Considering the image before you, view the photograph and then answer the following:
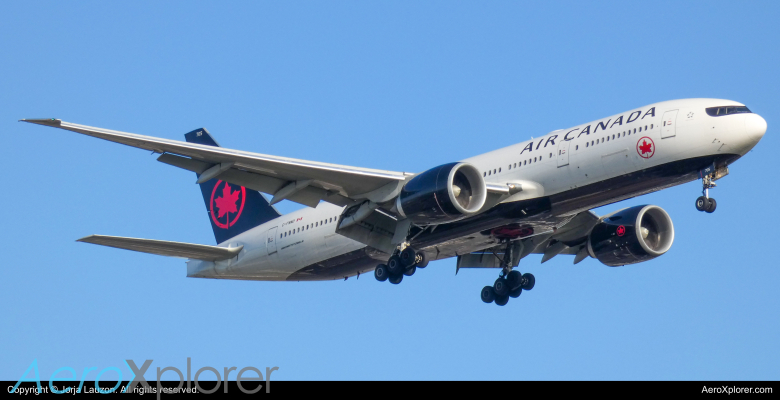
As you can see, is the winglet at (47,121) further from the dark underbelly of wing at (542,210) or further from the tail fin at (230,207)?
the dark underbelly of wing at (542,210)

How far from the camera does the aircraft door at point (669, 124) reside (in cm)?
3039

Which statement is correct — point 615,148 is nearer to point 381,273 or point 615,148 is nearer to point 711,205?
point 711,205

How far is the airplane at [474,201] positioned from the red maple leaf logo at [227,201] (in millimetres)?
121

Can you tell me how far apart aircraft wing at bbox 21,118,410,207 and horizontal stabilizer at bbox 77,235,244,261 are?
12.2 feet

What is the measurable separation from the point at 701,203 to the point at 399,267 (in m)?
10.1

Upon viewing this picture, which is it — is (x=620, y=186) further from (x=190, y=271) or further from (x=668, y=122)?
(x=190, y=271)

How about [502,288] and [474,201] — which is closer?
[474,201]

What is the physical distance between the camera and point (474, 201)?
32031 mm

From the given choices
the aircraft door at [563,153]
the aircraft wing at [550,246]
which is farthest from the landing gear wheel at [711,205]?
the aircraft wing at [550,246]

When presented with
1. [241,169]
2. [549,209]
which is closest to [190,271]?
[241,169]

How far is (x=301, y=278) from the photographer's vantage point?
125 feet

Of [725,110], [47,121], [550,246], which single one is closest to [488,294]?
[550,246]
